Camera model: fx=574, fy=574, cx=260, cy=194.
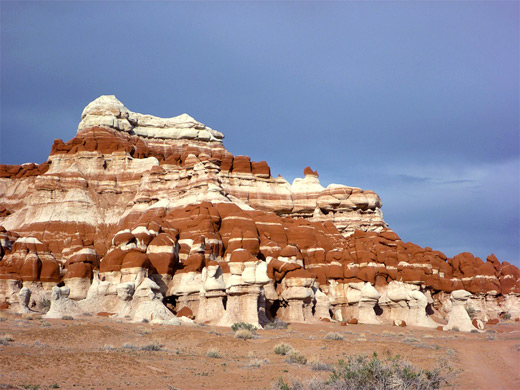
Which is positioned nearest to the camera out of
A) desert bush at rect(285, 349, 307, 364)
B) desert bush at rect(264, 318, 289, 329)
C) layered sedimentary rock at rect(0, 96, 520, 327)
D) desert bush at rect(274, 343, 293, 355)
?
desert bush at rect(285, 349, 307, 364)

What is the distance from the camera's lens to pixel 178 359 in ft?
73.5

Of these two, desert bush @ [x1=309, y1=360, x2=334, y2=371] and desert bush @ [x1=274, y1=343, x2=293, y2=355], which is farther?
desert bush @ [x1=274, y1=343, x2=293, y2=355]

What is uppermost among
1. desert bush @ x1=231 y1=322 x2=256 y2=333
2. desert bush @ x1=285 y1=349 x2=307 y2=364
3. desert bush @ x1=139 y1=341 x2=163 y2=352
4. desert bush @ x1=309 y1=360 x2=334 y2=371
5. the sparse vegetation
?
desert bush @ x1=231 y1=322 x2=256 y2=333

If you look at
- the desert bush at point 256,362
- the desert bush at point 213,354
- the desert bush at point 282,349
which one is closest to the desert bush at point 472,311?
the desert bush at point 282,349

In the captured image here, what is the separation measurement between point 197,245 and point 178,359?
2776cm

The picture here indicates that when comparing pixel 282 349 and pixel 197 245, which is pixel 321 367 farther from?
pixel 197 245

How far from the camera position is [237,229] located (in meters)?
51.6

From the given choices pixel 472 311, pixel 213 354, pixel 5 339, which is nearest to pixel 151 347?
pixel 213 354

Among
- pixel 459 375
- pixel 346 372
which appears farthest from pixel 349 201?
pixel 346 372

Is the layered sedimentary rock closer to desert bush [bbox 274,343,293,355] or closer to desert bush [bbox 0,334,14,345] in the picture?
desert bush [bbox 0,334,14,345]

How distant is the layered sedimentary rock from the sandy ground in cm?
1033

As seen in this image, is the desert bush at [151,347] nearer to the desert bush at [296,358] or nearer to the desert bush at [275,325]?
the desert bush at [296,358]

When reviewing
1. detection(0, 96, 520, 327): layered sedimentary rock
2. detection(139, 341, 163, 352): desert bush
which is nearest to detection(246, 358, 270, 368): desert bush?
detection(139, 341, 163, 352): desert bush

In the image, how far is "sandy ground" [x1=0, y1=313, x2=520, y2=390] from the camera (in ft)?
57.4
